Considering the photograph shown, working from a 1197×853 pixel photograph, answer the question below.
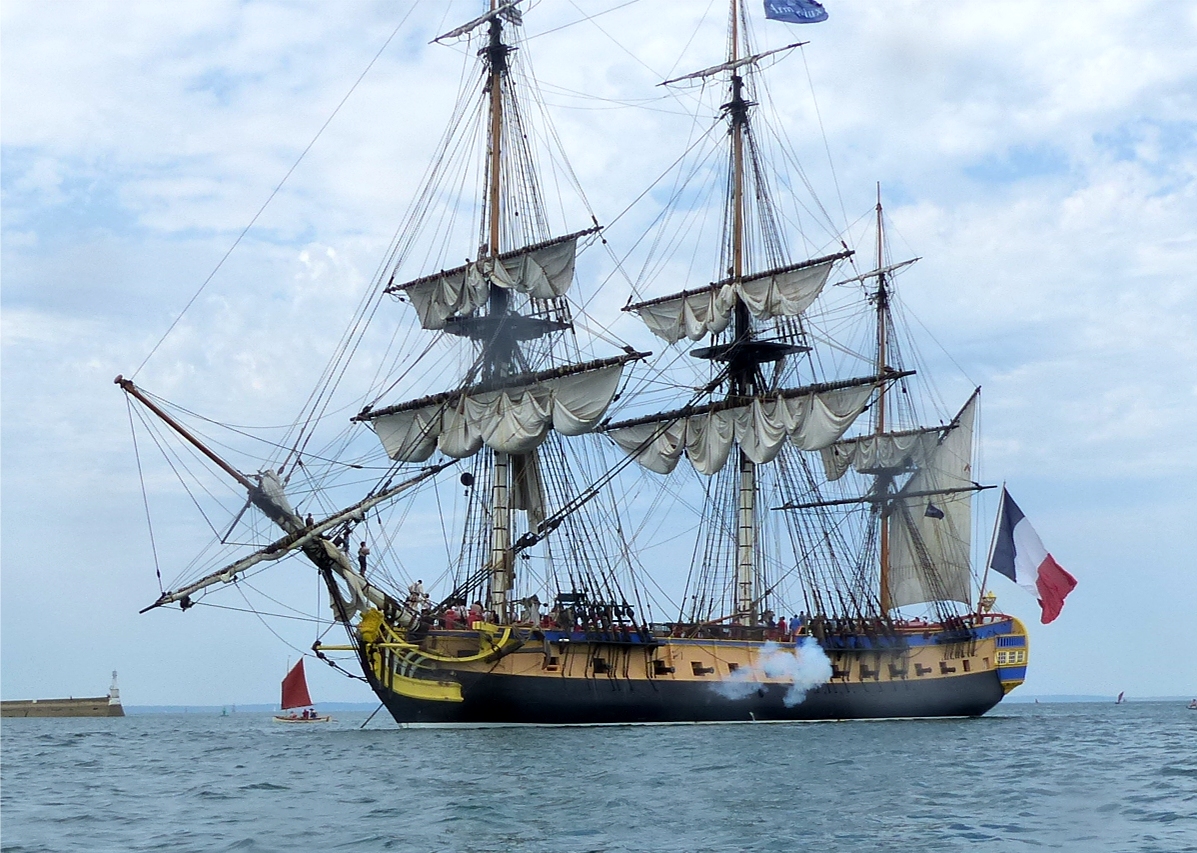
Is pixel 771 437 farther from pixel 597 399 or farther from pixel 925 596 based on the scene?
pixel 925 596

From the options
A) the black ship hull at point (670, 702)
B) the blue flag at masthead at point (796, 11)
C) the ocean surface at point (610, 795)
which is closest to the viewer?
the ocean surface at point (610, 795)

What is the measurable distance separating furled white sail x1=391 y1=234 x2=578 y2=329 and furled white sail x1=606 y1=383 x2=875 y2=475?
11.5 m

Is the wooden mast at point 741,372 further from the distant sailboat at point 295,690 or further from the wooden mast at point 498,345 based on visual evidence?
the distant sailboat at point 295,690

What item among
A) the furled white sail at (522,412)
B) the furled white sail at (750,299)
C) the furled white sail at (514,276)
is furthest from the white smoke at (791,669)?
the furled white sail at (514,276)

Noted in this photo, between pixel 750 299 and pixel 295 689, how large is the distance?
42223 mm

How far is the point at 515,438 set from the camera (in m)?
62.1

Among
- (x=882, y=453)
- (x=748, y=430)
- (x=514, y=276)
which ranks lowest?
(x=748, y=430)

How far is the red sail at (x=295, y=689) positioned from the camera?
93.6 meters

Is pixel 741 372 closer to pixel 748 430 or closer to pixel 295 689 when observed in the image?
pixel 748 430

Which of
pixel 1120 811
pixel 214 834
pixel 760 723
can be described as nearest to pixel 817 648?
pixel 760 723

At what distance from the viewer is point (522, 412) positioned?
62.4m

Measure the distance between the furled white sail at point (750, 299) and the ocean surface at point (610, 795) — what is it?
80.6 ft

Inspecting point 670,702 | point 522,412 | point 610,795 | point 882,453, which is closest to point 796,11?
point 522,412

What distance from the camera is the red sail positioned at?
93606mm
